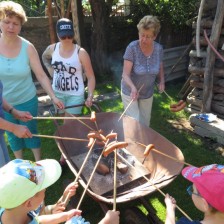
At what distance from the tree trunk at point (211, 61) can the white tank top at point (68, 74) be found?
247 centimetres

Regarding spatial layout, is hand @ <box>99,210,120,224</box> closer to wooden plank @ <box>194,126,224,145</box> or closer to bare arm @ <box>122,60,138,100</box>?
bare arm @ <box>122,60,138,100</box>

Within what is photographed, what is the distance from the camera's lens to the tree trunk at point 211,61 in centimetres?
453

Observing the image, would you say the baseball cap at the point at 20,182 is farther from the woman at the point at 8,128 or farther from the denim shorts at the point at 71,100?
the denim shorts at the point at 71,100

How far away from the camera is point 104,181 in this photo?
114 inches

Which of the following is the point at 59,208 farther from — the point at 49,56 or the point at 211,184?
the point at 49,56

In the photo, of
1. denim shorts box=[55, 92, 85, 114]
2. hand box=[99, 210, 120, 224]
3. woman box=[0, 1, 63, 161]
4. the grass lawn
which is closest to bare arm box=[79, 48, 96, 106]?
denim shorts box=[55, 92, 85, 114]

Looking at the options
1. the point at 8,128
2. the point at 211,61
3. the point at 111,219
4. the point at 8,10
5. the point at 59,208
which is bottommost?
the point at 59,208

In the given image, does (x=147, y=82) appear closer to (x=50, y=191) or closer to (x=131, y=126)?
(x=131, y=126)

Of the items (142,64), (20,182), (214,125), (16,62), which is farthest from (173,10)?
(20,182)

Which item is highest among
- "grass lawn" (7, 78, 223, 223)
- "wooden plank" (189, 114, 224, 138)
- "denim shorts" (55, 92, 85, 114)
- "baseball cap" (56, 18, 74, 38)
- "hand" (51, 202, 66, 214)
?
"baseball cap" (56, 18, 74, 38)

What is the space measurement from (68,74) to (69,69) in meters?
0.07

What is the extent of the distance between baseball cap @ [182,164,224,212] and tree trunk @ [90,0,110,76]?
673 cm

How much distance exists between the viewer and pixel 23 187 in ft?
4.89

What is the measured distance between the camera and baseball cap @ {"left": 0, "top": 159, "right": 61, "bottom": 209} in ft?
4.80
